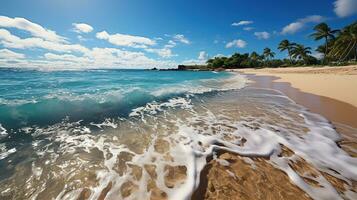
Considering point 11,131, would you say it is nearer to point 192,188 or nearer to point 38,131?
point 38,131

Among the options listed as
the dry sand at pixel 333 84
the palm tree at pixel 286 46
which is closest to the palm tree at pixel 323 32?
the palm tree at pixel 286 46

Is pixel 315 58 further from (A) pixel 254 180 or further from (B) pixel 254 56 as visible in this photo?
(A) pixel 254 180

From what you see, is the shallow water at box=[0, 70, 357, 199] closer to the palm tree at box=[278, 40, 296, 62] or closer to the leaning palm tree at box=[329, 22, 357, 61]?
the leaning palm tree at box=[329, 22, 357, 61]

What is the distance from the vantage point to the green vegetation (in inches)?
1514

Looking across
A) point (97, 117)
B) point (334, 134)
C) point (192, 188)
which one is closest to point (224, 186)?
point (192, 188)

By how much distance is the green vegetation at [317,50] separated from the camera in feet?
126

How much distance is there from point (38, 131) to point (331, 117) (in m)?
9.33

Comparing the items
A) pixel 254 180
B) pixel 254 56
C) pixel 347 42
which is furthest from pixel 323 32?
pixel 254 180

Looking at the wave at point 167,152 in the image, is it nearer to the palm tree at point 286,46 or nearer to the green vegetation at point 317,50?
the green vegetation at point 317,50

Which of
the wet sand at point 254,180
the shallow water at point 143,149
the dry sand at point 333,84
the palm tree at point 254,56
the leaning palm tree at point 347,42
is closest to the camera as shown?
the wet sand at point 254,180

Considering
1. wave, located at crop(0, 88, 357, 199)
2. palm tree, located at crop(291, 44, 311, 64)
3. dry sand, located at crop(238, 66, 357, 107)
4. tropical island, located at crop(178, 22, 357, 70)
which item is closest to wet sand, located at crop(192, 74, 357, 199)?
wave, located at crop(0, 88, 357, 199)

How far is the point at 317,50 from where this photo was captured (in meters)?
60.5

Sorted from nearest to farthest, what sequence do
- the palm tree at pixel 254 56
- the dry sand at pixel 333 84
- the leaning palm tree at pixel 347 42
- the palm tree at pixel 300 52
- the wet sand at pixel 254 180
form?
the wet sand at pixel 254 180
the dry sand at pixel 333 84
the leaning palm tree at pixel 347 42
the palm tree at pixel 300 52
the palm tree at pixel 254 56

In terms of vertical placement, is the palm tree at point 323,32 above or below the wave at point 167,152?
above
